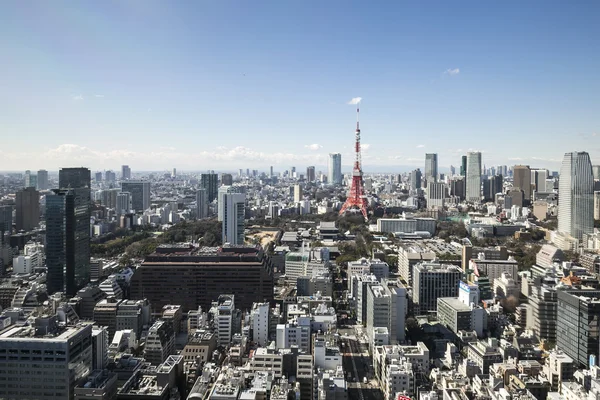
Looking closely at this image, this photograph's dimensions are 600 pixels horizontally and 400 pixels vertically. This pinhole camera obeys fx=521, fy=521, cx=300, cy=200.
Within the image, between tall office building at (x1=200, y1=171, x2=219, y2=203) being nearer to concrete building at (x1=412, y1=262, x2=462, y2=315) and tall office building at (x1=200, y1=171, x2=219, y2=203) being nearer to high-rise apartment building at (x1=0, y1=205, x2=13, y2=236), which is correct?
high-rise apartment building at (x1=0, y1=205, x2=13, y2=236)

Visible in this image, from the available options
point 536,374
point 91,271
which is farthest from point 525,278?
point 91,271

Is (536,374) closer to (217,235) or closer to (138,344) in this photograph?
(138,344)

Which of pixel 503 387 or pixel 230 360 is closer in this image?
pixel 503 387

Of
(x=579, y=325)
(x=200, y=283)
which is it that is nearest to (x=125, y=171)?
(x=200, y=283)

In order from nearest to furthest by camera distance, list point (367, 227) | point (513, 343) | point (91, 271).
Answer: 1. point (513, 343)
2. point (91, 271)
3. point (367, 227)

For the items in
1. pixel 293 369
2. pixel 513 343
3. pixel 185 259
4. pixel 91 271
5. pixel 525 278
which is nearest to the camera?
pixel 293 369

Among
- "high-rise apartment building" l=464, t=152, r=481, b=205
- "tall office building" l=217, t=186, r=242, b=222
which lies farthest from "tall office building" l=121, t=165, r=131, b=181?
"tall office building" l=217, t=186, r=242, b=222

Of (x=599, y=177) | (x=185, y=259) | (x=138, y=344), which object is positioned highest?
(x=599, y=177)

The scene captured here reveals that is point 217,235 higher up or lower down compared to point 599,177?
lower down
